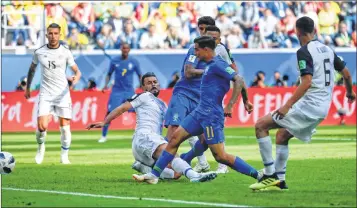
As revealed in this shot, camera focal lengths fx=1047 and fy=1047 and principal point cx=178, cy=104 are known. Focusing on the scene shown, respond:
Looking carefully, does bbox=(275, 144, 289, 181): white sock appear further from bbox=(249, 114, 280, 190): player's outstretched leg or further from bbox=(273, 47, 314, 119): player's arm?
bbox=(273, 47, 314, 119): player's arm

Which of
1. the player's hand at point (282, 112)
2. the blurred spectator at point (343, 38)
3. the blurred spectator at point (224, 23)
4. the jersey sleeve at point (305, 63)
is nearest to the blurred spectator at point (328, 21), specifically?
the blurred spectator at point (343, 38)

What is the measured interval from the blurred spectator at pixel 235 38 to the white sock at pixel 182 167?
2138 centimetres

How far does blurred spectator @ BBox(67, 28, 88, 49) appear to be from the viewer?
110ft

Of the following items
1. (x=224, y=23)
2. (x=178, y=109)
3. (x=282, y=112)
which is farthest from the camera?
(x=224, y=23)

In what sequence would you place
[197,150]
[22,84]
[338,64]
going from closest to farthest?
[338,64] → [197,150] → [22,84]

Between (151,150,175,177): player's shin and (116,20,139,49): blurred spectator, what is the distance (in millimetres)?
20855

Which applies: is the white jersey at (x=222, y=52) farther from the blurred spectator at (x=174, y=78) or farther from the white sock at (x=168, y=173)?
the blurred spectator at (x=174, y=78)

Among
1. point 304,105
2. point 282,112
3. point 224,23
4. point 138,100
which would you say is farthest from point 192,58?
point 224,23

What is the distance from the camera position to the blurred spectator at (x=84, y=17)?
34.2 metres

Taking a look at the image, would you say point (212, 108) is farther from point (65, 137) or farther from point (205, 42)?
point (65, 137)

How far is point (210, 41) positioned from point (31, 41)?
20.6 m

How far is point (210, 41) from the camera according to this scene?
13000mm

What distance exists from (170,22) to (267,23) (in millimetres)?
3359

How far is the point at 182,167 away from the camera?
13617mm
